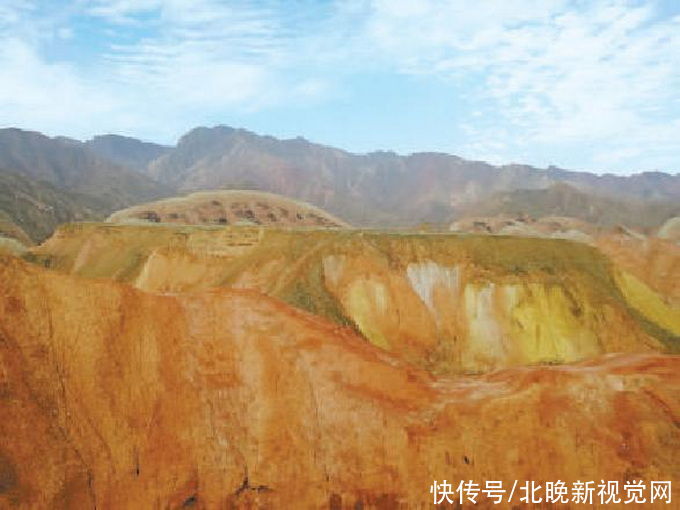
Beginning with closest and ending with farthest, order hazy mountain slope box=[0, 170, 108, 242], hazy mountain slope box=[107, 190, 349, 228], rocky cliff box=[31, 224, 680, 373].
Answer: rocky cliff box=[31, 224, 680, 373], hazy mountain slope box=[107, 190, 349, 228], hazy mountain slope box=[0, 170, 108, 242]

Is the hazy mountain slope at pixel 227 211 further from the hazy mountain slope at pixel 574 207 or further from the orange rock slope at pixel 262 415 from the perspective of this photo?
the hazy mountain slope at pixel 574 207

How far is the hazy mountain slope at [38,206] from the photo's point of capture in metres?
134

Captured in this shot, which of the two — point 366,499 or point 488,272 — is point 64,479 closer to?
point 366,499

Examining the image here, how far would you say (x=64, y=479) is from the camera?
1706 centimetres

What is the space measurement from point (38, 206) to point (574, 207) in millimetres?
132875

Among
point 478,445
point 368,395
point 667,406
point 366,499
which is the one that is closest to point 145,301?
point 368,395

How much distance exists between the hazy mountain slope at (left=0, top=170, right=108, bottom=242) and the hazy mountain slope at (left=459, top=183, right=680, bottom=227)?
95474 mm

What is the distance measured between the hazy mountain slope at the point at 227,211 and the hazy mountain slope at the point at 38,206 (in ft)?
126

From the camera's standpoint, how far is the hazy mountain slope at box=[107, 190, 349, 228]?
95500 millimetres

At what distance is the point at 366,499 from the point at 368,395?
2.88 meters

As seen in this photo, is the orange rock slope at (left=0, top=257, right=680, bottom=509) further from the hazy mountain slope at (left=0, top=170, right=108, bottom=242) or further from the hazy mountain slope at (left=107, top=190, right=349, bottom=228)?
the hazy mountain slope at (left=0, top=170, right=108, bottom=242)

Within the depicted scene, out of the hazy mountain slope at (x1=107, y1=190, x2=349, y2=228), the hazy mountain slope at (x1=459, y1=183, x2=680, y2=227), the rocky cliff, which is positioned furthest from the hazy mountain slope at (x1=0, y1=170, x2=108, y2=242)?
the hazy mountain slope at (x1=459, y1=183, x2=680, y2=227)

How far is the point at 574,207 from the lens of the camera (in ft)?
620

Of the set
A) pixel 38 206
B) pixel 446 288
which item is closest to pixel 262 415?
pixel 446 288
